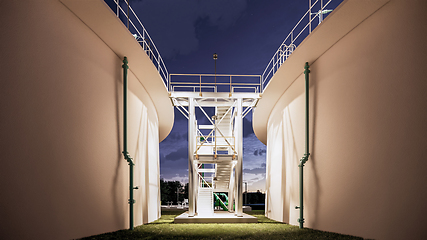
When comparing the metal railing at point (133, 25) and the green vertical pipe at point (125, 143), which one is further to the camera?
the green vertical pipe at point (125, 143)

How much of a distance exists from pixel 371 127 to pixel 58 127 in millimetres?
7286

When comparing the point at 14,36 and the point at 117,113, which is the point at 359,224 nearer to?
the point at 117,113

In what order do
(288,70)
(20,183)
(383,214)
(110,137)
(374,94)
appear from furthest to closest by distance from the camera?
(288,70) → (110,137) → (374,94) → (383,214) → (20,183)

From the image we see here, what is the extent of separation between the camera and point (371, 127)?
663 cm

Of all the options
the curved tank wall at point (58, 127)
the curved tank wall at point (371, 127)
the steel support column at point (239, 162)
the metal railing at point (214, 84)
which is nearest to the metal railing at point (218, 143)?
the steel support column at point (239, 162)

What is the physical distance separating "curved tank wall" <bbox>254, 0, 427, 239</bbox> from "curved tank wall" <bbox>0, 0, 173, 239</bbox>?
674cm

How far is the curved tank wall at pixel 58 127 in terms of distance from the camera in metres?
4.85

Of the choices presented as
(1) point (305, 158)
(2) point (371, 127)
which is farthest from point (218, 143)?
(2) point (371, 127)

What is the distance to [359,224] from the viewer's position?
6.91m

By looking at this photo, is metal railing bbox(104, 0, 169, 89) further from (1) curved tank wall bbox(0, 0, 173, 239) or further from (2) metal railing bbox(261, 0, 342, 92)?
(2) metal railing bbox(261, 0, 342, 92)

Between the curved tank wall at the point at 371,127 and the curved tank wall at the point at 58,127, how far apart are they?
22.1 feet

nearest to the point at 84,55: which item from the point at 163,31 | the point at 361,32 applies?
the point at 361,32

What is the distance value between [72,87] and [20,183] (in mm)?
2736

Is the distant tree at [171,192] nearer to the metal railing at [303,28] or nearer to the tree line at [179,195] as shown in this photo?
the tree line at [179,195]
